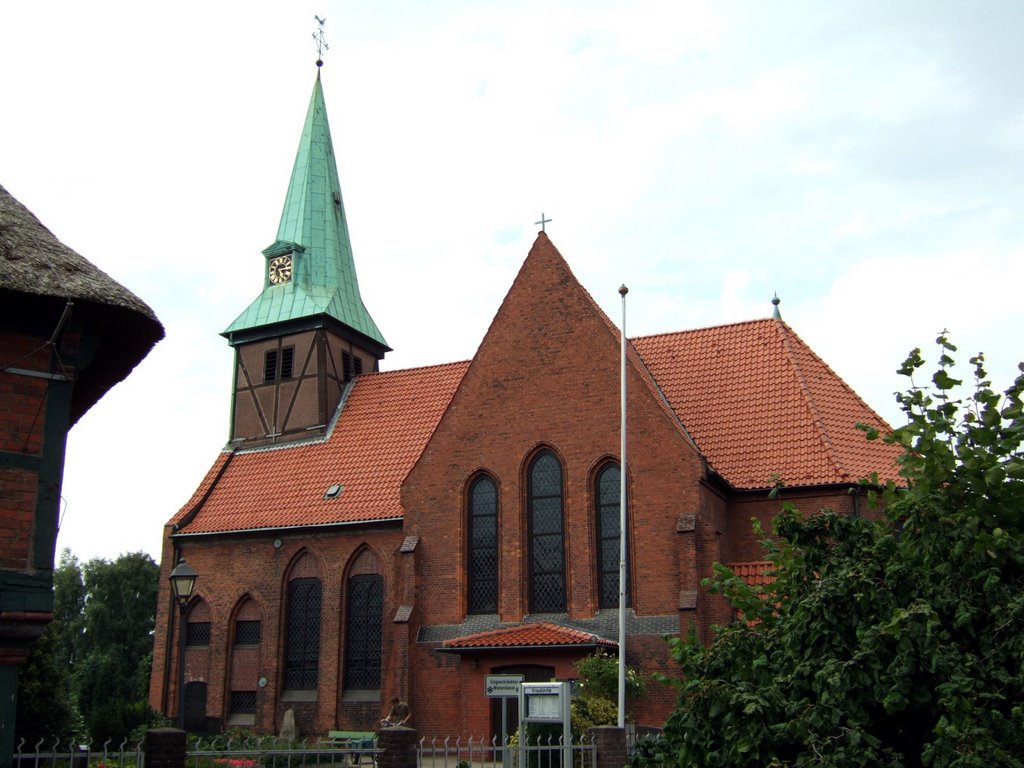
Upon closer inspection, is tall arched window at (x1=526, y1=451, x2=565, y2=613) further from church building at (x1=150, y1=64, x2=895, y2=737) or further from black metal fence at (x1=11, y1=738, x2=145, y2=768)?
black metal fence at (x1=11, y1=738, x2=145, y2=768)

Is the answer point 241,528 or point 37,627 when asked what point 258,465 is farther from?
point 37,627

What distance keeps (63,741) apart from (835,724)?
14.0 meters

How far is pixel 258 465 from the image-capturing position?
3362cm

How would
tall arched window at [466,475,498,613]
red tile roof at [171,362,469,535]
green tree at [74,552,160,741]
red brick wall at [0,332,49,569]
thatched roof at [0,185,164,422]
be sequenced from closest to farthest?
1. red brick wall at [0,332,49,569]
2. thatched roof at [0,185,164,422]
3. tall arched window at [466,475,498,613]
4. red tile roof at [171,362,469,535]
5. green tree at [74,552,160,741]

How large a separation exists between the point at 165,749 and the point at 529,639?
11.8 metres

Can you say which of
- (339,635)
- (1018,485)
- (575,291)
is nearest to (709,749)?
(1018,485)

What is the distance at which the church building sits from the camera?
2338 centimetres

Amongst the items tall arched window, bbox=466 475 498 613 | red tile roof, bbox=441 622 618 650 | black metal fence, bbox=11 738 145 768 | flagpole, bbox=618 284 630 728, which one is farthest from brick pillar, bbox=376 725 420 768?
tall arched window, bbox=466 475 498 613

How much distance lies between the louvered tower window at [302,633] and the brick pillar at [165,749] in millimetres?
17396

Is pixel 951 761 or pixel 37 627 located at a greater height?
pixel 37 627

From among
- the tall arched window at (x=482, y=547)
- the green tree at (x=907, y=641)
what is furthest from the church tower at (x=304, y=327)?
the green tree at (x=907, y=641)

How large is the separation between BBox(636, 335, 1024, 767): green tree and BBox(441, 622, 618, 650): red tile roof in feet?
36.0

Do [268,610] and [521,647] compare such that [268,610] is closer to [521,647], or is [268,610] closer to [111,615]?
[521,647]

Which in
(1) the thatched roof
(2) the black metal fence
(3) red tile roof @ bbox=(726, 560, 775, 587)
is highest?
(1) the thatched roof
